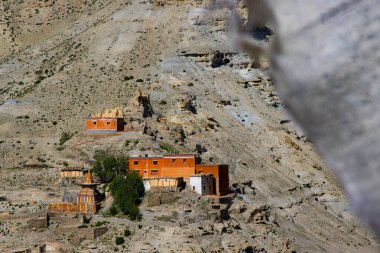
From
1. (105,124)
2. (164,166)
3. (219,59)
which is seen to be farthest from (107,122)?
(219,59)

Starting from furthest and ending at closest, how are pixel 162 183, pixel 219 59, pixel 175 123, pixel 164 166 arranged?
1. pixel 219 59
2. pixel 175 123
3. pixel 164 166
4. pixel 162 183

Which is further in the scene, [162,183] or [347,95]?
[162,183]

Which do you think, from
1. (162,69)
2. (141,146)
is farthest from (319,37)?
(162,69)

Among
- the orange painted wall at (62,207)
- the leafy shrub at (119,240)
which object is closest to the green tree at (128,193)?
the orange painted wall at (62,207)

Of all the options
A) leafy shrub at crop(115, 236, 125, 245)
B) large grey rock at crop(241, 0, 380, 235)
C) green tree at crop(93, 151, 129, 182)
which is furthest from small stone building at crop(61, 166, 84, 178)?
large grey rock at crop(241, 0, 380, 235)

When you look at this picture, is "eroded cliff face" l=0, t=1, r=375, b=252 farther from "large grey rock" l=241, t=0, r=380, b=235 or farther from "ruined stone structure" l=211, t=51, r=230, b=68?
"large grey rock" l=241, t=0, r=380, b=235

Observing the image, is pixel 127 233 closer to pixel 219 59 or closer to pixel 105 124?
pixel 105 124

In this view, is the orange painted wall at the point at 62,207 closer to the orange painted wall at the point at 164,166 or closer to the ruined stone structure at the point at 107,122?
the orange painted wall at the point at 164,166
